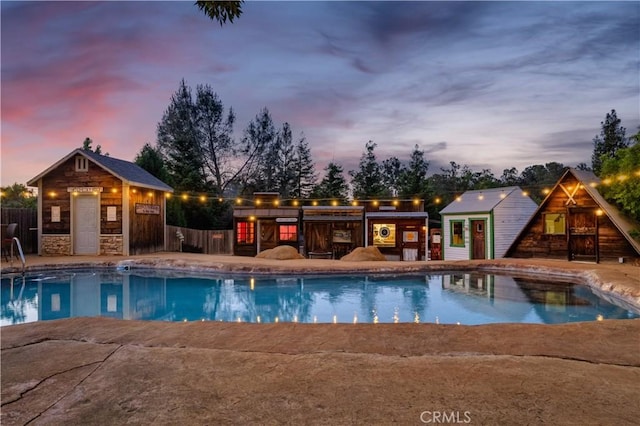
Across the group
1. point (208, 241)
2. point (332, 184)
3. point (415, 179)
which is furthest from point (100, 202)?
point (415, 179)

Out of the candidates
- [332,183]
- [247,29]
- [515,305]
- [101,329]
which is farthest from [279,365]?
[332,183]

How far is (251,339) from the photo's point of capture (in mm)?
4359

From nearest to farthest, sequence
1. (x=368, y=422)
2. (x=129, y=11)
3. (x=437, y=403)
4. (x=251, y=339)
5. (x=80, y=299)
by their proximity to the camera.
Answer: (x=368, y=422) < (x=437, y=403) < (x=251, y=339) < (x=129, y=11) < (x=80, y=299)

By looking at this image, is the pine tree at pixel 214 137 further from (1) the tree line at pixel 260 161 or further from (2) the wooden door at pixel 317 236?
(2) the wooden door at pixel 317 236

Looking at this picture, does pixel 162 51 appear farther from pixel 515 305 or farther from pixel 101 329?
pixel 515 305

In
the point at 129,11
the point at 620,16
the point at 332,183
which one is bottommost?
the point at 332,183

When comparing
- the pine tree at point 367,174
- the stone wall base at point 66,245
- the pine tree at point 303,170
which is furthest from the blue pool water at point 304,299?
the pine tree at point 303,170

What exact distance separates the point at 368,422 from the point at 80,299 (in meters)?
10.5

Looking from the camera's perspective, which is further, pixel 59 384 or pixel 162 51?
pixel 162 51

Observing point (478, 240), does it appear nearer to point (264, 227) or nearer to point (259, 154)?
point (264, 227)

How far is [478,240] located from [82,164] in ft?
59.5

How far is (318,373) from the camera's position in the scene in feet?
10.3

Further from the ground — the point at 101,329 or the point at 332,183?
the point at 332,183

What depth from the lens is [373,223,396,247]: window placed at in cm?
1847
